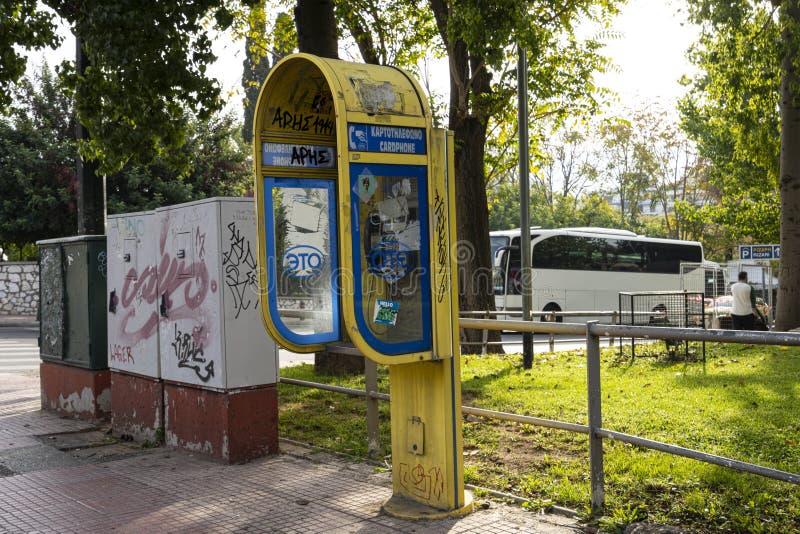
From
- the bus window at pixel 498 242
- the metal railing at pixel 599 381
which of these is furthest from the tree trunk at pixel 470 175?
the bus window at pixel 498 242

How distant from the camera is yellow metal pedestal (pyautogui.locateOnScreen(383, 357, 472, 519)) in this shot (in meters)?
4.72

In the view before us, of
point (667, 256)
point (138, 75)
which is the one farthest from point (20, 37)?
point (667, 256)

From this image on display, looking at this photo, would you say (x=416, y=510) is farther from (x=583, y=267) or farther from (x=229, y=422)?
(x=583, y=267)

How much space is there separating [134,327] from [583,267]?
21.9m

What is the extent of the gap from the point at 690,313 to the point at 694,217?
43.9 feet

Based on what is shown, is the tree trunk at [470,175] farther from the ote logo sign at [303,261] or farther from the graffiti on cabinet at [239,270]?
the ote logo sign at [303,261]

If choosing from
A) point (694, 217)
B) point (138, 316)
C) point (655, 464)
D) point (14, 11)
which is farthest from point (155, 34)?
point (694, 217)

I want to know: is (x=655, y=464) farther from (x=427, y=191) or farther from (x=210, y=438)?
(x=210, y=438)

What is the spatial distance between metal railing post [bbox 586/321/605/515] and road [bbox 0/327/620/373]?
7960mm

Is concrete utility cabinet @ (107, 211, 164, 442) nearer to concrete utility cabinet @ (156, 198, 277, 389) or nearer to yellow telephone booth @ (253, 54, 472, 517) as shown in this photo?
concrete utility cabinet @ (156, 198, 277, 389)

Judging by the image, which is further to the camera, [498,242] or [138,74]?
[498,242]

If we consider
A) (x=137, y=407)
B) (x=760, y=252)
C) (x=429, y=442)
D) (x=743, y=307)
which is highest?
(x=760, y=252)

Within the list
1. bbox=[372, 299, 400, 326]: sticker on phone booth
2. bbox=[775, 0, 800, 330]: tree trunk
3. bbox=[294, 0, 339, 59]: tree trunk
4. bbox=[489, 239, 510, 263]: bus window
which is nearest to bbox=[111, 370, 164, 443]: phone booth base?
bbox=[372, 299, 400, 326]: sticker on phone booth

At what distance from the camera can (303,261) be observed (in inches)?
229
